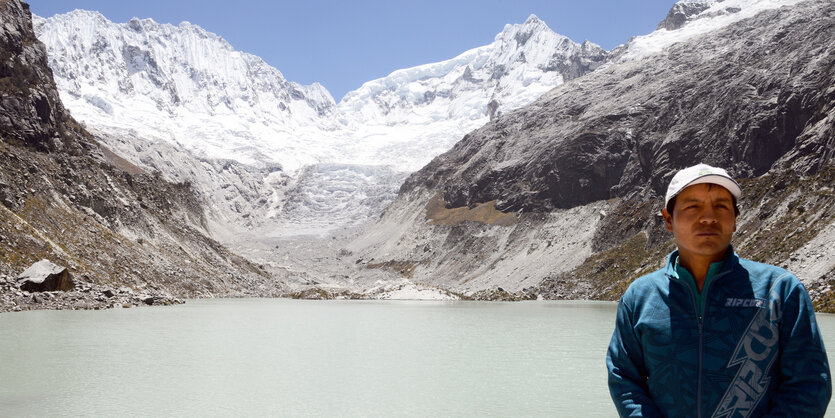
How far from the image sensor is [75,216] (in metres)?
70.0

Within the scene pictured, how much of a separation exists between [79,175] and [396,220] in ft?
359

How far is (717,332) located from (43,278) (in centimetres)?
5239

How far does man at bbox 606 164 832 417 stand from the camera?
4289 mm

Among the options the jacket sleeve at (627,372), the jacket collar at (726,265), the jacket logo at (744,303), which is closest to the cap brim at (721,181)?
the jacket collar at (726,265)

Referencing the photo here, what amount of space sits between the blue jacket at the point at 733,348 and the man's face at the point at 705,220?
143 millimetres

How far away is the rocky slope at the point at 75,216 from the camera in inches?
2238

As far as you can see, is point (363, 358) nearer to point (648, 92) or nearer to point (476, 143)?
point (648, 92)

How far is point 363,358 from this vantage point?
23.0m

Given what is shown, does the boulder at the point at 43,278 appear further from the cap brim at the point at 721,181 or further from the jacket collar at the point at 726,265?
the cap brim at the point at 721,181

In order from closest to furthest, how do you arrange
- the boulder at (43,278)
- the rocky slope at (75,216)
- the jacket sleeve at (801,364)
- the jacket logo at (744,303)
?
1. the jacket sleeve at (801,364)
2. the jacket logo at (744,303)
3. the boulder at (43,278)
4. the rocky slope at (75,216)

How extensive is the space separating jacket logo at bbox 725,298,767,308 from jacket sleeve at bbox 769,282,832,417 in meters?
0.16

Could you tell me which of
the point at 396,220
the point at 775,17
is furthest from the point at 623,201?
the point at 396,220

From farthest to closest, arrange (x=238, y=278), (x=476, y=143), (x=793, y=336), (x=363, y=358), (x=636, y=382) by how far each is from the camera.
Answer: (x=476, y=143), (x=238, y=278), (x=363, y=358), (x=636, y=382), (x=793, y=336)

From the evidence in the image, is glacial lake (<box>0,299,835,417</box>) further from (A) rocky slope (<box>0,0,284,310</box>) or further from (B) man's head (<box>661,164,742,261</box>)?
(A) rocky slope (<box>0,0,284,310</box>)
